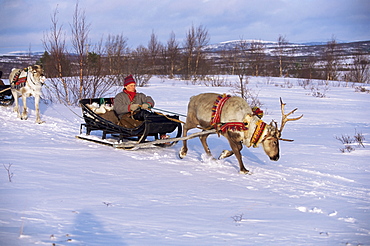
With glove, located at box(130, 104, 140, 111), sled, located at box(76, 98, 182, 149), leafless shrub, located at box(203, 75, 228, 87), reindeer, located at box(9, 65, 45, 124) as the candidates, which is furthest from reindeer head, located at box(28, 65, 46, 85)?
leafless shrub, located at box(203, 75, 228, 87)

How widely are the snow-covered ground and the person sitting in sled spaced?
76 cm

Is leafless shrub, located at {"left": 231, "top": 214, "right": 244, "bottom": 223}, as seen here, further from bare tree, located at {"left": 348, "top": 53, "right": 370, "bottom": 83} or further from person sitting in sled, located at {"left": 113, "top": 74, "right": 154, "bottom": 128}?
bare tree, located at {"left": 348, "top": 53, "right": 370, "bottom": 83}

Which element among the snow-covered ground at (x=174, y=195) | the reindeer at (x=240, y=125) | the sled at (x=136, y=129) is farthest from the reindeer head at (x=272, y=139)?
the sled at (x=136, y=129)

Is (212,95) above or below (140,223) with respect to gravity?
above

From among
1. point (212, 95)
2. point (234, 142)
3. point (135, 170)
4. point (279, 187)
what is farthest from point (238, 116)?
point (135, 170)

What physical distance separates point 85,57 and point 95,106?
7.47 m

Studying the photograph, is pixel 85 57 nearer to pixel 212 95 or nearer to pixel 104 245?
pixel 212 95

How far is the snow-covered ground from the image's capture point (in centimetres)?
389

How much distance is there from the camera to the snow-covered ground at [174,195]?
3.89 metres

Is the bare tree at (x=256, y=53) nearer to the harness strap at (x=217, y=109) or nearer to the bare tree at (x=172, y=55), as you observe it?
the bare tree at (x=172, y=55)

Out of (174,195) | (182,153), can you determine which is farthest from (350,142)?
(174,195)

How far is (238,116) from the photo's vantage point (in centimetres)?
689

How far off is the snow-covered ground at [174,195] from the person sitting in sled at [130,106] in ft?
2.49

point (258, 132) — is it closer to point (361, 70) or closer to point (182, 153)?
point (182, 153)
